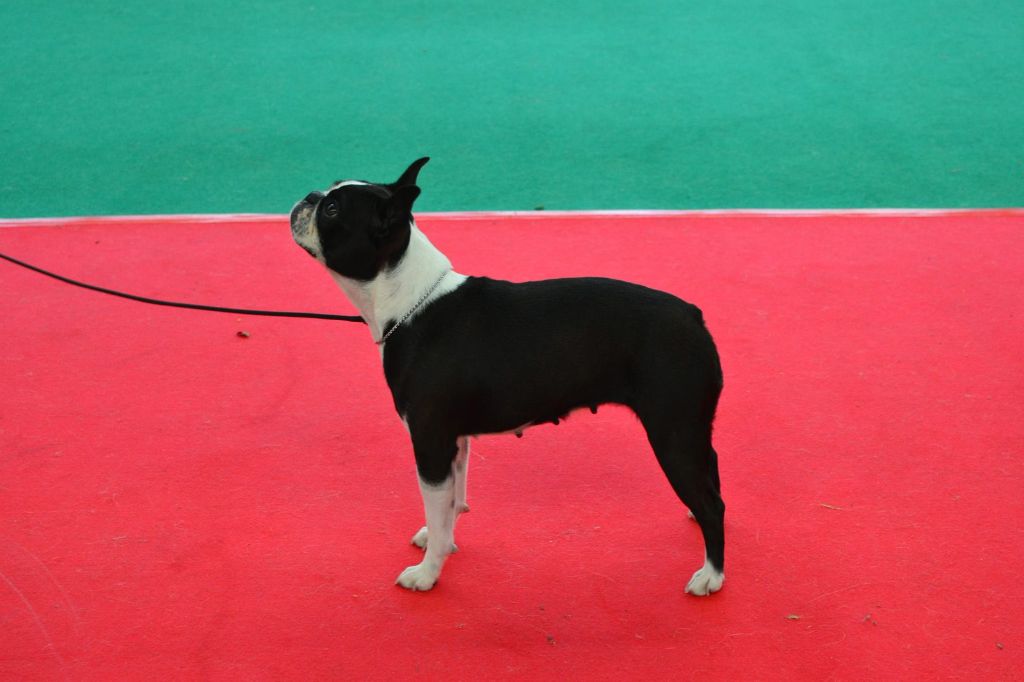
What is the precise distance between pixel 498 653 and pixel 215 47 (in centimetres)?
705

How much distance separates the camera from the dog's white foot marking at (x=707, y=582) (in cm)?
293

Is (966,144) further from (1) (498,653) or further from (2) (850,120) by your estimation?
(1) (498,653)

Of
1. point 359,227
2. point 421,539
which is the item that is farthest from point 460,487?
point 359,227

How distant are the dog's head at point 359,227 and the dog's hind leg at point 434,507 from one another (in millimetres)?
533

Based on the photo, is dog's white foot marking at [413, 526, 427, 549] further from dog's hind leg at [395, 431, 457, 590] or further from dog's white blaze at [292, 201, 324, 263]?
dog's white blaze at [292, 201, 324, 263]

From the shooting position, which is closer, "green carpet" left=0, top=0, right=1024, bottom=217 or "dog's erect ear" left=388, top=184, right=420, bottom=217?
"dog's erect ear" left=388, top=184, right=420, bottom=217

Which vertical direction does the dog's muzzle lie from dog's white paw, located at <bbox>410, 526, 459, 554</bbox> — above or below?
above

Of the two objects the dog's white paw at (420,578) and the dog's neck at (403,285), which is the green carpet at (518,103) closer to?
the dog's neck at (403,285)

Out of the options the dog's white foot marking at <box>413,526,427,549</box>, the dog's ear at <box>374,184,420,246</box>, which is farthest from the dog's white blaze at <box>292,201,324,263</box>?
the dog's white foot marking at <box>413,526,427,549</box>

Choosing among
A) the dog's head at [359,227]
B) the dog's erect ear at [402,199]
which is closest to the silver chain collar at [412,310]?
the dog's head at [359,227]

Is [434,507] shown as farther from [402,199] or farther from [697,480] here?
[402,199]

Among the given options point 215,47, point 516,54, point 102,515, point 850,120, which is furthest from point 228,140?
point 850,120

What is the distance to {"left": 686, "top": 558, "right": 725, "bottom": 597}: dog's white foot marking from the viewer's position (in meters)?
2.93

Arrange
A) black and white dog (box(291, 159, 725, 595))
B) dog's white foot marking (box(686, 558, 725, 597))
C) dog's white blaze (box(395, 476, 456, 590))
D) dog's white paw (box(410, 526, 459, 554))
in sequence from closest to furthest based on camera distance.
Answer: black and white dog (box(291, 159, 725, 595)) < dog's white blaze (box(395, 476, 456, 590)) < dog's white foot marking (box(686, 558, 725, 597)) < dog's white paw (box(410, 526, 459, 554))
